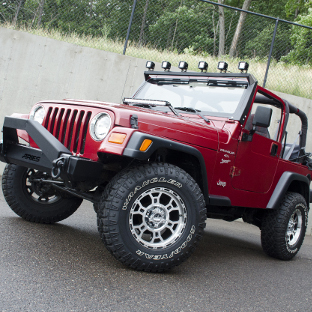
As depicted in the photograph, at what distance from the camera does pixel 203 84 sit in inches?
183

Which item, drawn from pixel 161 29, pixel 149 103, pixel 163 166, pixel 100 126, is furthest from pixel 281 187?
pixel 161 29

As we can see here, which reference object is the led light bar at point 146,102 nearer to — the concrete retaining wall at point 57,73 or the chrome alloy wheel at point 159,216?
the chrome alloy wheel at point 159,216

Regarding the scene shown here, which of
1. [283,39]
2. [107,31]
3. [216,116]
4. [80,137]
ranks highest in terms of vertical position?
[283,39]

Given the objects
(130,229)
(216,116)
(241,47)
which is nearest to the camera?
(130,229)

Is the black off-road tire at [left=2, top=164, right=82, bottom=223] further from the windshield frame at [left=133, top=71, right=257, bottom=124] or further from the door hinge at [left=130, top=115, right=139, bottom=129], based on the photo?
the windshield frame at [left=133, top=71, right=257, bottom=124]

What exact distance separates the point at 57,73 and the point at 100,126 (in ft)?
19.6

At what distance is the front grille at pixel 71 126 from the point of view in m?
3.38

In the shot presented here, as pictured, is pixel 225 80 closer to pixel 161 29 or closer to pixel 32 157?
pixel 32 157

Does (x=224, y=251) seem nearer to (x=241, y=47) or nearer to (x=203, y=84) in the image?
(x=203, y=84)

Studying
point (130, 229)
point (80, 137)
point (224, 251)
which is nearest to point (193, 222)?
point (130, 229)

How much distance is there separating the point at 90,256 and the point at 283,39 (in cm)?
925

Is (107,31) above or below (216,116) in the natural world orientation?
above

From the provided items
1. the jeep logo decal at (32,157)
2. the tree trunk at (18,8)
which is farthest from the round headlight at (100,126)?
the tree trunk at (18,8)

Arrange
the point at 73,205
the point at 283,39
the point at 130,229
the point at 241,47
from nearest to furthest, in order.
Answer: the point at 130,229 → the point at 73,205 → the point at 283,39 → the point at 241,47
